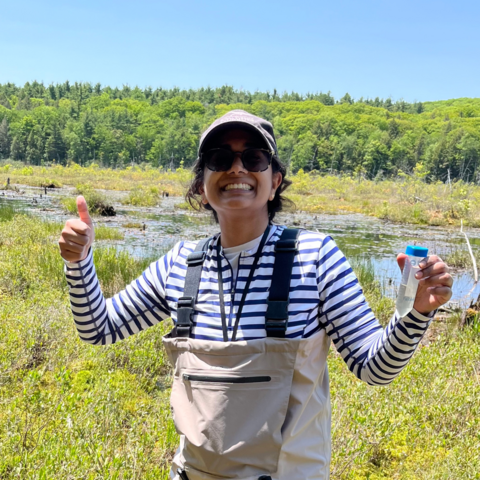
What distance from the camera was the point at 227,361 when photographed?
4.04 ft

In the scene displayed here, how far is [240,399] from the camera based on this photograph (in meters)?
1.19

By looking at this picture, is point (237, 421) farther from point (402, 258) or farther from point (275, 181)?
point (275, 181)

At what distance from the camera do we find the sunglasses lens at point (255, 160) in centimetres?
144

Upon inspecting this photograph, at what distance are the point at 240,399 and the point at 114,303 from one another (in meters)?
0.66

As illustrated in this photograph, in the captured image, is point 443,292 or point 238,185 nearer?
point 443,292

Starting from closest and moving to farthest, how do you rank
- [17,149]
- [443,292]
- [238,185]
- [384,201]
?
[443,292]
[238,185]
[384,201]
[17,149]

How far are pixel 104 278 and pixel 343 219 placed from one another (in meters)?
16.5

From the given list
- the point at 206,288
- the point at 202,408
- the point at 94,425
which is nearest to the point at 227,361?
the point at 202,408

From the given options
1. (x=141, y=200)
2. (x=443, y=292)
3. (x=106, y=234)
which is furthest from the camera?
(x=141, y=200)

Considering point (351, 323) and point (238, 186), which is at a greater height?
point (238, 186)

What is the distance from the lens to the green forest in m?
87.4

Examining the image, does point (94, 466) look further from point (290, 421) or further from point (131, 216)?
point (131, 216)

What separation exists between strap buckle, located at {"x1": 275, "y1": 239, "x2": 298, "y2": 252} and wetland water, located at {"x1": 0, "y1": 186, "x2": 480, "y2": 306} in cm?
654

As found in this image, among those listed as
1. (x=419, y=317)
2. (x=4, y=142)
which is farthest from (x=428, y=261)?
(x=4, y=142)
